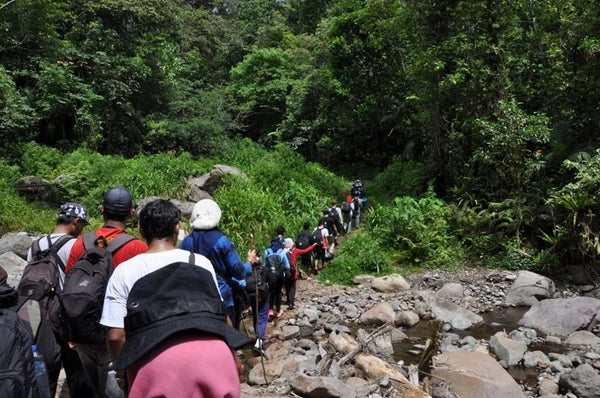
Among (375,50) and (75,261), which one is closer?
(75,261)

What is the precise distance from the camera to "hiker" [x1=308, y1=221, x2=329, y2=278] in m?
12.5

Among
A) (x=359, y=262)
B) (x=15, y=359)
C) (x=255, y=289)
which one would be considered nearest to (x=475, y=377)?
(x=255, y=289)

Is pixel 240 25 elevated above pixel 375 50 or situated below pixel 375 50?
above

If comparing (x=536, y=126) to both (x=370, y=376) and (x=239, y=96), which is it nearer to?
(x=370, y=376)

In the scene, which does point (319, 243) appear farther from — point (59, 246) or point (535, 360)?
point (59, 246)

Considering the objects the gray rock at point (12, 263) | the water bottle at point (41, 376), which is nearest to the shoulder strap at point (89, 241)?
the water bottle at point (41, 376)

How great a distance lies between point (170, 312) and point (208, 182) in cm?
1539

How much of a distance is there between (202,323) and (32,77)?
2056 cm

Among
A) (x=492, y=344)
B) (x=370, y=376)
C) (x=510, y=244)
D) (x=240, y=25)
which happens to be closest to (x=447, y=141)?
(x=510, y=244)

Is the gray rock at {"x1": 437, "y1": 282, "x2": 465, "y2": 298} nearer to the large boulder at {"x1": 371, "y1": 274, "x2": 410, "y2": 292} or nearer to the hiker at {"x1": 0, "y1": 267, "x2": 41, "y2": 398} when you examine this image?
the large boulder at {"x1": 371, "y1": 274, "x2": 410, "y2": 292}

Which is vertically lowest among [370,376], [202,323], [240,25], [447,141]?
[370,376]

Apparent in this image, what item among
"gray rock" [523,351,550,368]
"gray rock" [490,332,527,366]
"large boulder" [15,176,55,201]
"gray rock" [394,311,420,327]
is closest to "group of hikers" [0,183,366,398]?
"gray rock" [490,332,527,366]

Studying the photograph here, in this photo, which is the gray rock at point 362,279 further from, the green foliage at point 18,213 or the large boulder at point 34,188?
the large boulder at point 34,188

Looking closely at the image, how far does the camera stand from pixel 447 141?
1608 centimetres
